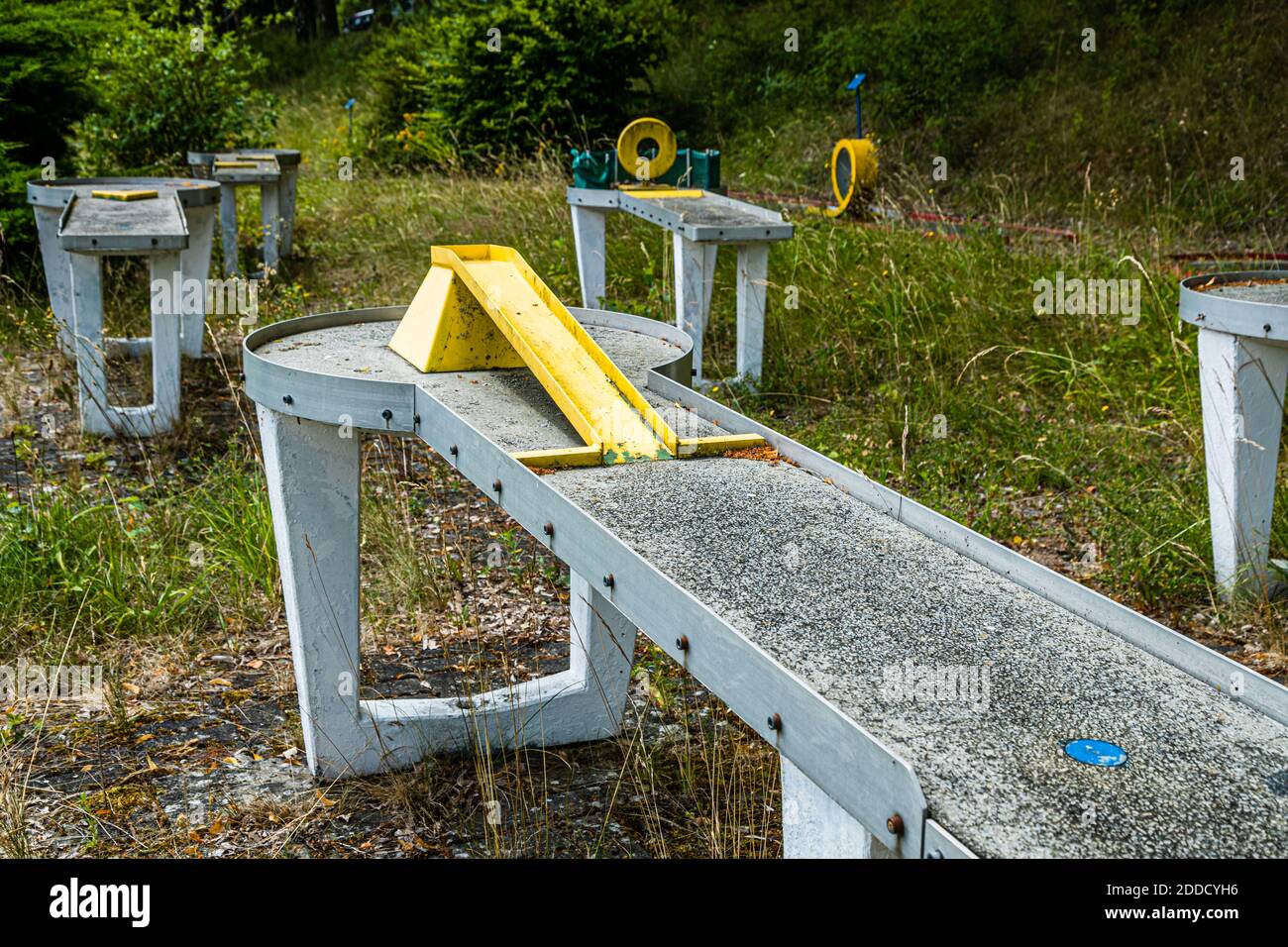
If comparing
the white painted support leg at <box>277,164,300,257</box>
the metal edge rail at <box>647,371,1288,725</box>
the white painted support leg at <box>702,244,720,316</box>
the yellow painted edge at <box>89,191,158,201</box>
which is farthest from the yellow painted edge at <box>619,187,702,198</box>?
the metal edge rail at <box>647,371,1288,725</box>

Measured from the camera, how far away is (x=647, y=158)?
777cm

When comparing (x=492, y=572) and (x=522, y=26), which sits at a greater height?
(x=522, y=26)

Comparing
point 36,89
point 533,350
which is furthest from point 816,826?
point 36,89

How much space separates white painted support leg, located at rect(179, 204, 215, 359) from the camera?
721cm

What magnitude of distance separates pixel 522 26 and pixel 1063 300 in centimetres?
1082

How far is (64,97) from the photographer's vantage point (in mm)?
8961

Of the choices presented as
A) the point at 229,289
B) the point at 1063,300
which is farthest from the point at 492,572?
the point at 229,289

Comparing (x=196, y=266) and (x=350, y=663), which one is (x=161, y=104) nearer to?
(x=196, y=266)

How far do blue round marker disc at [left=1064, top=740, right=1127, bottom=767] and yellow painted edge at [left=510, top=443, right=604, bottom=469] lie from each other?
112 cm

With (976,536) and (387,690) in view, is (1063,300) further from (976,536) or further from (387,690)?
(976,536)

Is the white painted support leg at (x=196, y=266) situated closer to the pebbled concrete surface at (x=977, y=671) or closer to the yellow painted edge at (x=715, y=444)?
the yellow painted edge at (x=715, y=444)

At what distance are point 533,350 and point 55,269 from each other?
220 inches

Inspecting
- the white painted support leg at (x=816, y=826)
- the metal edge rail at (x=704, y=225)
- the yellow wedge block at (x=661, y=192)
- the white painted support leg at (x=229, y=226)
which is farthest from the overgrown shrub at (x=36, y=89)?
the white painted support leg at (x=816, y=826)

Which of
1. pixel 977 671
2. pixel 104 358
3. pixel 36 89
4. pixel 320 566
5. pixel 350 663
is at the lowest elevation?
pixel 350 663
